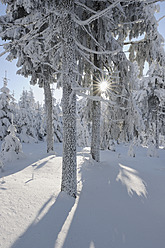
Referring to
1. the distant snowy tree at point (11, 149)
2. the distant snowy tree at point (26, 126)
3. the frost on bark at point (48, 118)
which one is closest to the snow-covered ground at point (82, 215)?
the distant snowy tree at point (11, 149)

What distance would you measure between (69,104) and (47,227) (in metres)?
2.68

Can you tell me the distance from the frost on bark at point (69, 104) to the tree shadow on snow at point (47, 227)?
1.78 feet

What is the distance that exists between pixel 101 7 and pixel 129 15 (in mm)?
1231

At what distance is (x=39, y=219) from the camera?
2697 mm

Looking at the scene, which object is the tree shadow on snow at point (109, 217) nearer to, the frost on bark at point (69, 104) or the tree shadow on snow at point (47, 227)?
the tree shadow on snow at point (47, 227)

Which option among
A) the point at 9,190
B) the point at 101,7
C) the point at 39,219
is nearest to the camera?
the point at 39,219

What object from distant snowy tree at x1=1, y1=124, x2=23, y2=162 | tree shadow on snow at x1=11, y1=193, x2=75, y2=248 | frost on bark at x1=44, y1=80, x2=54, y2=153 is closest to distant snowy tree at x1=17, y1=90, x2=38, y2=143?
frost on bark at x1=44, y1=80, x2=54, y2=153

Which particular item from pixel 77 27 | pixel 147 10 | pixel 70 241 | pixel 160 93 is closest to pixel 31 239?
pixel 70 241

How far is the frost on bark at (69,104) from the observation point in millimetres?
3703

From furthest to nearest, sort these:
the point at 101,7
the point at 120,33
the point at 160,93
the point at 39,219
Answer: the point at 160,93, the point at 120,33, the point at 101,7, the point at 39,219

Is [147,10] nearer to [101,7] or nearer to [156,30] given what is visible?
[156,30]

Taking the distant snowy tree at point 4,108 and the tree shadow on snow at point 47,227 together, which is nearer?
the tree shadow on snow at point 47,227

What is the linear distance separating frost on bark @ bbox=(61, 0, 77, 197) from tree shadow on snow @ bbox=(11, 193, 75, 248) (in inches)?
21.4

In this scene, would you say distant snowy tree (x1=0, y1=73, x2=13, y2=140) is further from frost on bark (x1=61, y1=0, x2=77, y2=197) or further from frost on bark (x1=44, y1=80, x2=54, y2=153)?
frost on bark (x1=61, y1=0, x2=77, y2=197)
